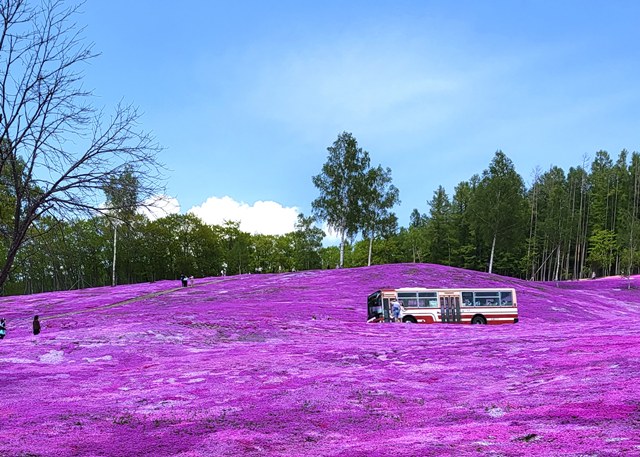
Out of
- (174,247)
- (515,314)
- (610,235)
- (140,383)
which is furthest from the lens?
(174,247)

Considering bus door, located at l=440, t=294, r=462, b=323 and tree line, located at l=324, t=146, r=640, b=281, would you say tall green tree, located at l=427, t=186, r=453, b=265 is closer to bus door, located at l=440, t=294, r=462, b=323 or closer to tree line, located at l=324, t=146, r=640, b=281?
tree line, located at l=324, t=146, r=640, b=281

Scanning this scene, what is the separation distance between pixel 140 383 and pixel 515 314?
3009 cm

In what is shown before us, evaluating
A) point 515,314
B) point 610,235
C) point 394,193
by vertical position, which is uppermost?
point 394,193

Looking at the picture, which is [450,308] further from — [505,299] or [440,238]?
[440,238]

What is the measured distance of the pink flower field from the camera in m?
8.51

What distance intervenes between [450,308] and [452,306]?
215mm

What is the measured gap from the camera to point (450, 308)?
1529 inches

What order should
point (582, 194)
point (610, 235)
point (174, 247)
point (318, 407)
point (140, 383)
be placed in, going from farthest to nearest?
1. point (582, 194)
2. point (174, 247)
3. point (610, 235)
4. point (140, 383)
5. point (318, 407)

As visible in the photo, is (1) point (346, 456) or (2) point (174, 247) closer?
(1) point (346, 456)

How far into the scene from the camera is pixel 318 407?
38.2 ft

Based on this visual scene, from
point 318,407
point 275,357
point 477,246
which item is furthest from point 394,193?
point 318,407

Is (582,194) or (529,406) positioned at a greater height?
(582,194)

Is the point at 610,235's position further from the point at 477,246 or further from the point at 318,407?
the point at 318,407

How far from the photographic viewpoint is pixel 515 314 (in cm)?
3894
